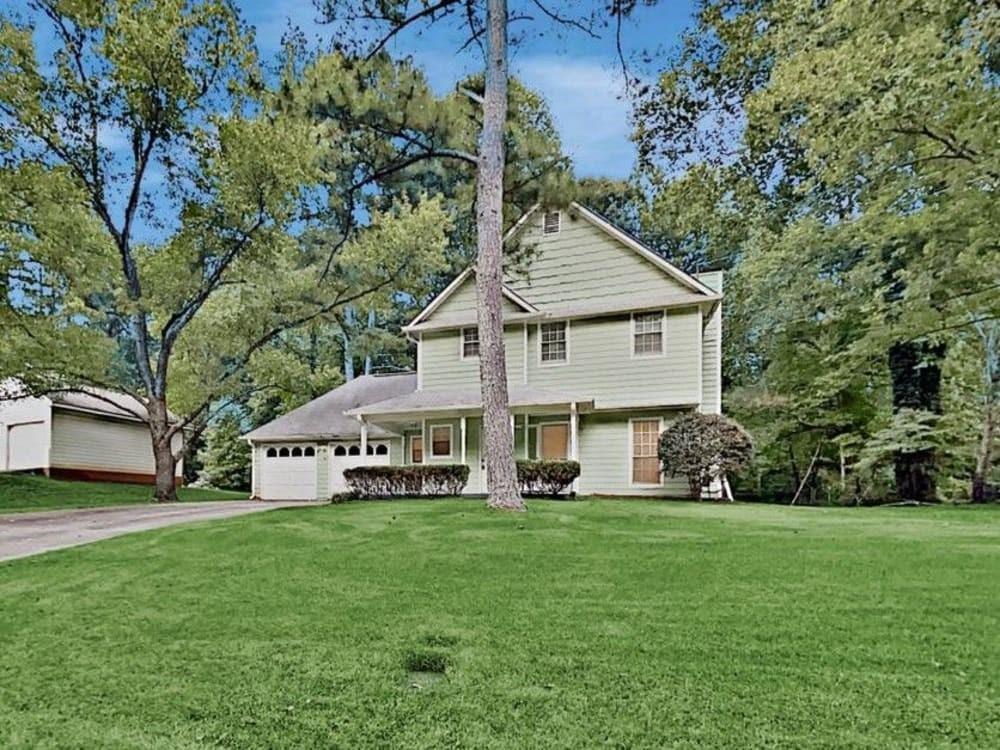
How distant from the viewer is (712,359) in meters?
16.7

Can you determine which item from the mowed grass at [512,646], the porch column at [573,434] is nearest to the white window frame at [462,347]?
the porch column at [573,434]

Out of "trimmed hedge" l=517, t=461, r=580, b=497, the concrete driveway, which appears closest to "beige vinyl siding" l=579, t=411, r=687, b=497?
"trimmed hedge" l=517, t=461, r=580, b=497

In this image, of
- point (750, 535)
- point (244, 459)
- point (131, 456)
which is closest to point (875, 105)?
point (750, 535)

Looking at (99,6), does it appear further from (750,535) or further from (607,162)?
(750,535)

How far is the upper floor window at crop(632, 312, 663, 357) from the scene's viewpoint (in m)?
16.2

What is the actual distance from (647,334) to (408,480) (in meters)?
6.50

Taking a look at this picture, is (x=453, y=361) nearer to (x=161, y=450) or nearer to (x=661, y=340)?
(x=661, y=340)

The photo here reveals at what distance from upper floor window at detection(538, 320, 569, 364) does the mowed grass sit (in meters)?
10.4

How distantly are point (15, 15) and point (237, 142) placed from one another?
17.6ft

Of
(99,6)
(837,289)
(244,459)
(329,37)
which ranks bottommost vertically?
(244,459)

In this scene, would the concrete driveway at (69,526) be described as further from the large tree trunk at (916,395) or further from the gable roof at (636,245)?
the large tree trunk at (916,395)

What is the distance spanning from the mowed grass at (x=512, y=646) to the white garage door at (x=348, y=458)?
478 inches

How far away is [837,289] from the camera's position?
16828mm

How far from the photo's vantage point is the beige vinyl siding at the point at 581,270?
54.9 feet
